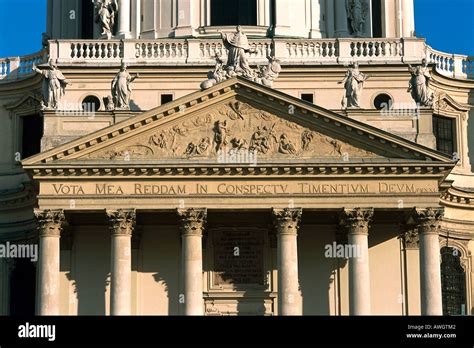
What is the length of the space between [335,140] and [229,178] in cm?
475

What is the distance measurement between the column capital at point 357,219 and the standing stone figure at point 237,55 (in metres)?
7.29

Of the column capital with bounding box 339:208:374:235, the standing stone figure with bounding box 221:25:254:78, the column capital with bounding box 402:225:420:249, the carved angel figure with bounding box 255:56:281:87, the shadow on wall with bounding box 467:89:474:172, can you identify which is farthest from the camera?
the shadow on wall with bounding box 467:89:474:172

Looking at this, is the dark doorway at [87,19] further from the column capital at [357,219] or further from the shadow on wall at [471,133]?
the column capital at [357,219]

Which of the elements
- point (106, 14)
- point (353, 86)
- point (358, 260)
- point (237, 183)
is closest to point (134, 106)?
point (106, 14)

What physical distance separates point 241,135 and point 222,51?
871cm

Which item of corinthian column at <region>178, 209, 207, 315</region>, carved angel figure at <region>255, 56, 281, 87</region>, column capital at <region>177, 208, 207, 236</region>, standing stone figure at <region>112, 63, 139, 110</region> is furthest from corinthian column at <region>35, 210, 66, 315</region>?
carved angel figure at <region>255, 56, 281, 87</region>

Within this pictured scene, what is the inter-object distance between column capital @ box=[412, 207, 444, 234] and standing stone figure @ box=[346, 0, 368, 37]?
15165 millimetres

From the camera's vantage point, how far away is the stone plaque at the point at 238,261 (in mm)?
64500

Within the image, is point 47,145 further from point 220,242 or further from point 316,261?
point 316,261

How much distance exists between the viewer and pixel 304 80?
6931 centimetres

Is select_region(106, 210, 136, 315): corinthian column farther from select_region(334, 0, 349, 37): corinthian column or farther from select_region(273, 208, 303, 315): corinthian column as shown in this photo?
select_region(334, 0, 349, 37): corinthian column

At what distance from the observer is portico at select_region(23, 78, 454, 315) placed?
61312 millimetres
